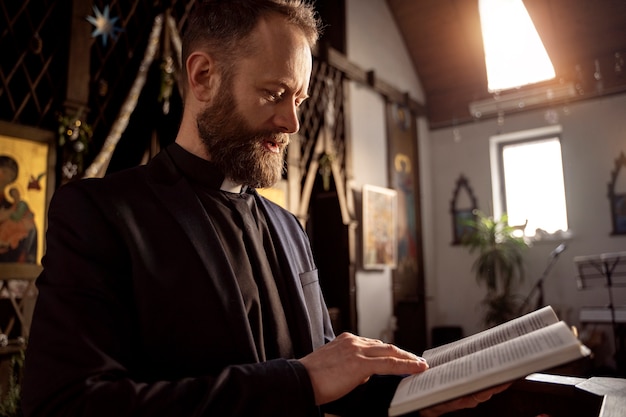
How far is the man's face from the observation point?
4.16 feet

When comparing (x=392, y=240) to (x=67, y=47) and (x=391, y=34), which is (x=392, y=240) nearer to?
(x=391, y=34)

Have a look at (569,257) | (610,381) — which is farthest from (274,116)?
(569,257)

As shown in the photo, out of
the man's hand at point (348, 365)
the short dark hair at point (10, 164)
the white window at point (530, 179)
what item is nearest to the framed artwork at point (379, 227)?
the white window at point (530, 179)

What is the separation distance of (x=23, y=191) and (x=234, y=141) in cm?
262

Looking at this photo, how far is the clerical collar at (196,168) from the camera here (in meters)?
1.35

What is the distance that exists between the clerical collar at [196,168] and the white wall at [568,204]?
7.16m

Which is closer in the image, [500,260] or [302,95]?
[302,95]

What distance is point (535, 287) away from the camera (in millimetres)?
7277

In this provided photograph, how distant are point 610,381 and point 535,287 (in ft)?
20.5

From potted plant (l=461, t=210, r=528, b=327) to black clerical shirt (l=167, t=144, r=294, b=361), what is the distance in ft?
21.1

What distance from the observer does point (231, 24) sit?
1.31 meters

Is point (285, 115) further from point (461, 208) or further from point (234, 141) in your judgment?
point (461, 208)

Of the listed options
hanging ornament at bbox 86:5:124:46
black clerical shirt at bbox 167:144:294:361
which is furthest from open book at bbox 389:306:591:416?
hanging ornament at bbox 86:5:124:46

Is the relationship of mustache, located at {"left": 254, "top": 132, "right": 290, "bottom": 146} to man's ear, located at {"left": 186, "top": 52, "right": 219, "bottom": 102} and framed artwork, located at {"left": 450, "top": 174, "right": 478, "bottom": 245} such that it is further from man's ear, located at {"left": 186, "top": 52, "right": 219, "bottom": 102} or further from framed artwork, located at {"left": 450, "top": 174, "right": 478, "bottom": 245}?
framed artwork, located at {"left": 450, "top": 174, "right": 478, "bottom": 245}
